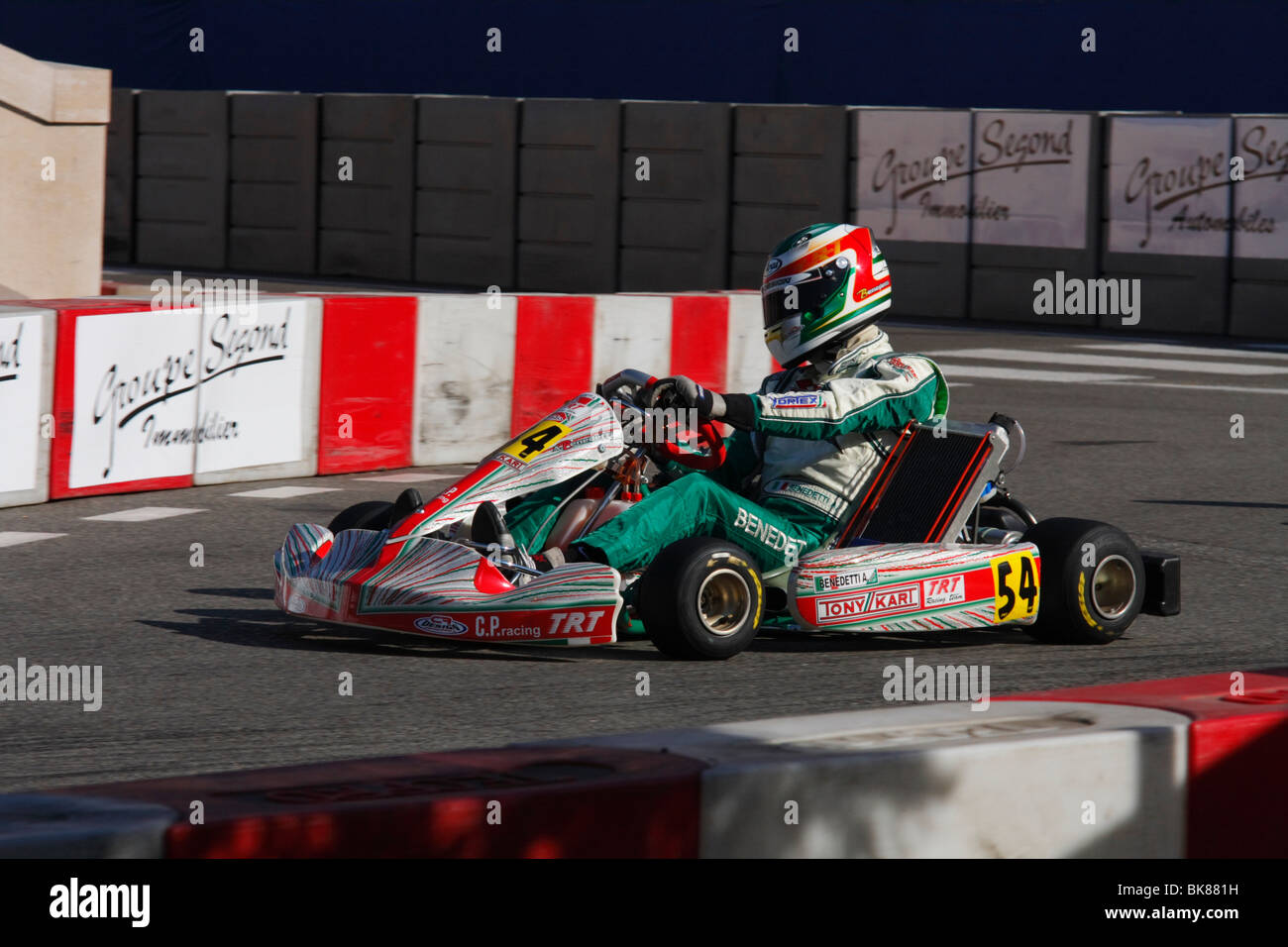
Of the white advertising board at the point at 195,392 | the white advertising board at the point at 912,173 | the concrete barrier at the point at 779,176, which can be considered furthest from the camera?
the concrete barrier at the point at 779,176

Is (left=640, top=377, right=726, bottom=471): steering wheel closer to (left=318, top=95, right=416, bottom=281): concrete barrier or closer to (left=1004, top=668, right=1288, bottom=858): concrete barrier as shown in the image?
(left=1004, top=668, right=1288, bottom=858): concrete barrier

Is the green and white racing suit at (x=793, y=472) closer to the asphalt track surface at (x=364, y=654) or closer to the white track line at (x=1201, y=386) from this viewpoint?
the asphalt track surface at (x=364, y=654)

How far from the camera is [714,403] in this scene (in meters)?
6.24

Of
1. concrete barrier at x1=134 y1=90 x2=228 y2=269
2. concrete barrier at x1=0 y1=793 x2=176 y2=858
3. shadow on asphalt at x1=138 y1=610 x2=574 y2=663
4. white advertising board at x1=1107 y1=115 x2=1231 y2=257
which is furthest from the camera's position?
concrete barrier at x1=134 y1=90 x2=228 y2=269

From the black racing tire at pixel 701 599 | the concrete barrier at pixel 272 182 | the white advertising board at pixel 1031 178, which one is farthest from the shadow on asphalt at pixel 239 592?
the concrete barrier at pixel 272 182

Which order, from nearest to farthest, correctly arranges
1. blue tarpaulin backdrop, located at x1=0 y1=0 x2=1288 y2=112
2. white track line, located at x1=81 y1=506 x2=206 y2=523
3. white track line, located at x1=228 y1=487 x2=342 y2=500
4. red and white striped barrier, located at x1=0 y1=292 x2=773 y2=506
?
white track line, located at x1=81 y1=506 x2=206 y2=523, red and white striped barrier, located at x1=0 y1=292 x2=773 y2=506, white track line, located at x1=228 y1=487 x2=342 y2=500, blue tarpaulin backdrop, located at x1=0 y1=0 x2=1288 y2=112

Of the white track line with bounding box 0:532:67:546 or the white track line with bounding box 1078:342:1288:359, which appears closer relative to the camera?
the white track line with bounding box 0:532:67:546

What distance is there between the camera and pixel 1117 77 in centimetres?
2531

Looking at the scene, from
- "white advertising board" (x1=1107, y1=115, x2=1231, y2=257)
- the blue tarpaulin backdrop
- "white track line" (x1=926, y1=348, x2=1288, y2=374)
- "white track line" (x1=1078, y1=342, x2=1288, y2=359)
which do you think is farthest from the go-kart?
the blue tarpaulin backdrop

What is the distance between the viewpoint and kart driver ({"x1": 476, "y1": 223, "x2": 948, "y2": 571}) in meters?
6.26

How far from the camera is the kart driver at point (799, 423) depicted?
6258 millimetres

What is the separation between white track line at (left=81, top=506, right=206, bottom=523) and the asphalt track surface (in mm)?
65

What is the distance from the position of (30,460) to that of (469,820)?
20.8 ft

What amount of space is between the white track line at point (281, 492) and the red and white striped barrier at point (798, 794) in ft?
19.6
